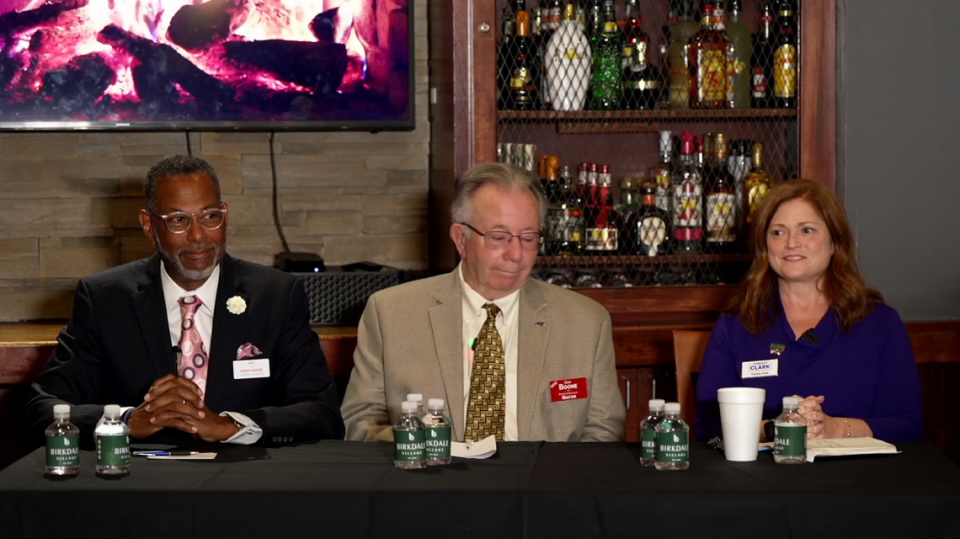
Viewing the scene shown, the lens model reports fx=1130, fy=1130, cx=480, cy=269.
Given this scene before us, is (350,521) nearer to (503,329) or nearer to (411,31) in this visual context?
(503,329)

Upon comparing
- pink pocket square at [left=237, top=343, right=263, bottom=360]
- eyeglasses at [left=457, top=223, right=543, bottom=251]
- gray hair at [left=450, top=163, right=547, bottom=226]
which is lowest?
pink pocket square at [left=237, top=343, right=263, bottom=360]

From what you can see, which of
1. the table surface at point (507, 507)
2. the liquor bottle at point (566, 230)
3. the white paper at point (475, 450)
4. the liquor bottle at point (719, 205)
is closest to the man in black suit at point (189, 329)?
the white paper at point (475, 450)

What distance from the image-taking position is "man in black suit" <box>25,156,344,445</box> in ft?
8.38

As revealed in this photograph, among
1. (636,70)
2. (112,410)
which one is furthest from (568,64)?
(112,410)

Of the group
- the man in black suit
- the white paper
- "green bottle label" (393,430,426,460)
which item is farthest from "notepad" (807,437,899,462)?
the man in black suit

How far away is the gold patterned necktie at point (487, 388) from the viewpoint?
101 inches

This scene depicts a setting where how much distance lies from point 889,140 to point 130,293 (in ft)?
7.49

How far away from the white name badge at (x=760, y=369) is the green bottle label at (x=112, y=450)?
4.57ft

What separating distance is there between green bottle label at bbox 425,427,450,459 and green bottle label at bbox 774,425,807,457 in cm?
57

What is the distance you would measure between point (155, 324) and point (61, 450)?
29.4 inches

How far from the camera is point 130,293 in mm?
2619

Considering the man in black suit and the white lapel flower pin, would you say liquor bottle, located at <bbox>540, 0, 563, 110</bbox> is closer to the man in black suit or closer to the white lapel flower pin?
the man in black suit

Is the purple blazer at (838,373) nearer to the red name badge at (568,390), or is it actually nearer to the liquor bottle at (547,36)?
the red name badge at (568,390)

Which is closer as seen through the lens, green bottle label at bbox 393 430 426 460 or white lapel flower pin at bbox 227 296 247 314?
green bottle label at bbox 393 430 426 460
